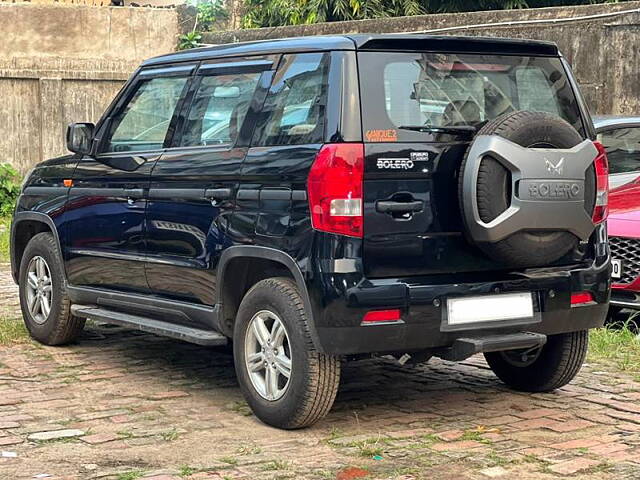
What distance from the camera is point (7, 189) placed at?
16.5 metres

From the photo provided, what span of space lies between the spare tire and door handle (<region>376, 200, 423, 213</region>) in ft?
0.69

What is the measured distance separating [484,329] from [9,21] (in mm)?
13299

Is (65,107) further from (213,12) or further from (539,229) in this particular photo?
(539,229)

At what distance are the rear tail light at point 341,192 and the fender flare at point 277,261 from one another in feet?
0.88

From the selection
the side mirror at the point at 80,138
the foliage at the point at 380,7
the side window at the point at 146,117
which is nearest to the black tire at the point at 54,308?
the side mirror at the point at 80,138

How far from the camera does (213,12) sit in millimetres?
22812

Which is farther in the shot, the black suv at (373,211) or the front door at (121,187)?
the front door at (121,187)

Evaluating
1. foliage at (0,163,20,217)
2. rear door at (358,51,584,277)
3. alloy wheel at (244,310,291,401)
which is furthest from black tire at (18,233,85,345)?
foliage at (0,163,20,217)

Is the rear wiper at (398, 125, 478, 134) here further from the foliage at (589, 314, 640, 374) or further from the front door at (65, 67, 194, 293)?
the foliage at (589, 314, 640, 374)

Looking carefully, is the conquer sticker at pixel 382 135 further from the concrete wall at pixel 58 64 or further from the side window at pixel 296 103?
the concrete wall at pixel 58 64

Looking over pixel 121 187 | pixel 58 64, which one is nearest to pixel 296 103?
pixel 121 187

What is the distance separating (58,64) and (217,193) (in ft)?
39.2

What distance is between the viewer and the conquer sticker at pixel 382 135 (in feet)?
18.7

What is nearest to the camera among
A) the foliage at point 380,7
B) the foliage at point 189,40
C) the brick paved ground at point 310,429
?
the brick paved ground at point 310,429
